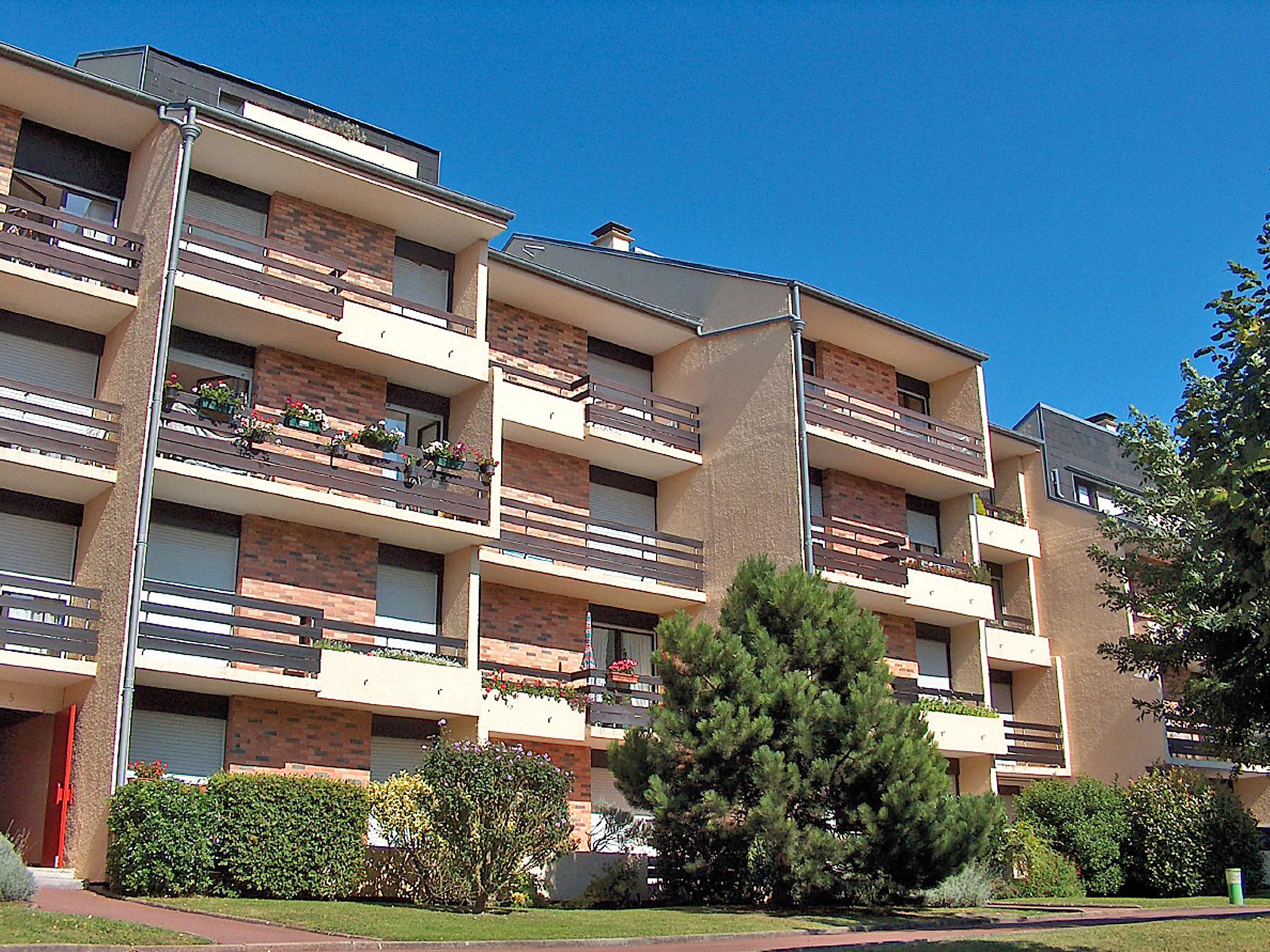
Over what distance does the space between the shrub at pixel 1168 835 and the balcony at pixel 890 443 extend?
Result: 8.36 meters

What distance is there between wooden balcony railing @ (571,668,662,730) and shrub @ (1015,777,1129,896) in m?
9.97

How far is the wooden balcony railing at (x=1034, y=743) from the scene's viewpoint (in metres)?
33.9

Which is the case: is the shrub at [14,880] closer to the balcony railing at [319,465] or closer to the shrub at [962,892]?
the balcony railing at [319,465]

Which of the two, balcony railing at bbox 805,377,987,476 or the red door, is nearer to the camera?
the red door

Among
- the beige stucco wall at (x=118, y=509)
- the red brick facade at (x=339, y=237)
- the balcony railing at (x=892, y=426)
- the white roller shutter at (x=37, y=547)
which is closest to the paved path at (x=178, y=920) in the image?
the beige stucco wall at (x=118, y=509)

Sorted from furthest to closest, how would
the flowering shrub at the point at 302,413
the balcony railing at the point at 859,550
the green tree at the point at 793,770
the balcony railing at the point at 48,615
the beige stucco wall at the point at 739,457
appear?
the balcony railing at the point at 859,550 < the beige stucco wall at the point at 739,457 < the flowering shrub at the point at 302,413 < the green tree at the point at 793,770 < the balcony railing at the point at 48,615

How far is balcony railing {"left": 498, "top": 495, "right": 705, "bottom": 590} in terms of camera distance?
85.0ft

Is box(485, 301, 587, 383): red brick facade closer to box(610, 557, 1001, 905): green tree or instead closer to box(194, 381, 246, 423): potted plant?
box(194, 381, 246, 423): potted plant

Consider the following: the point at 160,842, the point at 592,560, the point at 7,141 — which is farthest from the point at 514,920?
the point at 7,141

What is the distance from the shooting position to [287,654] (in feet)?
70.2

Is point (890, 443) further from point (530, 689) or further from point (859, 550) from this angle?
point (530, 689)

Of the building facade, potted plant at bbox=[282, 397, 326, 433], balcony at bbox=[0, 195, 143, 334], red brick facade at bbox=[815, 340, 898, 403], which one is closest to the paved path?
the building facade

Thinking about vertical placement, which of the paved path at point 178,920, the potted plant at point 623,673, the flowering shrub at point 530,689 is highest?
the potted plant at point 623,673

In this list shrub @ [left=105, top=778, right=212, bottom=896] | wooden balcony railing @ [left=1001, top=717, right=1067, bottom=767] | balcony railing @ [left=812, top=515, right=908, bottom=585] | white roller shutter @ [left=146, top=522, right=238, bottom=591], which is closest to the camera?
shrub @ [left=105, top=778, right=212, bottom=896]
